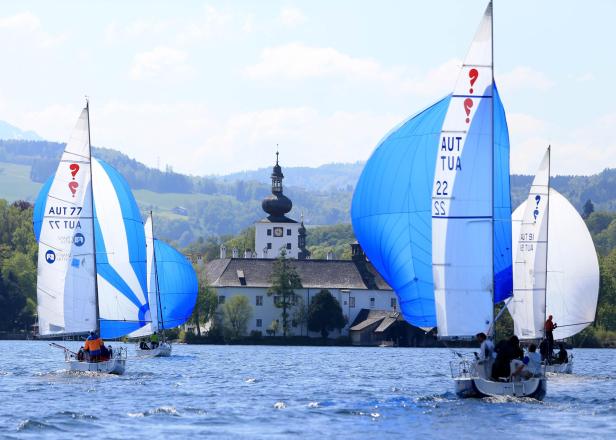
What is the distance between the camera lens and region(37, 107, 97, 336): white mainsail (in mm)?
46719

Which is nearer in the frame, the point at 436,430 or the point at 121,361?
the point at 436,430

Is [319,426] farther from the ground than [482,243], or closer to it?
closer to it

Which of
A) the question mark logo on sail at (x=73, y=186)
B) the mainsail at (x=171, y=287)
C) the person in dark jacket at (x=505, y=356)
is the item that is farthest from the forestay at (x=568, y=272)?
the mainsail at (x=171, y=287)

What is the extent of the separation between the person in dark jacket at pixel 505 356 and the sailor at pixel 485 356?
12 centimetres

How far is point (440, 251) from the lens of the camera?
36250 millimetres

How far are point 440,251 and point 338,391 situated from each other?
29.1ft

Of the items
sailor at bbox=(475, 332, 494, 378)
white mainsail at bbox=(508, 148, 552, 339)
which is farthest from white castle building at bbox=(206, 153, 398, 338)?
sailor at bbox=(475, 332, 494, 378)

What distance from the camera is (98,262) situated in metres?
50.6

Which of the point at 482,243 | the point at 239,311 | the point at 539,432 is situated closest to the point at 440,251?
the point at 482,243

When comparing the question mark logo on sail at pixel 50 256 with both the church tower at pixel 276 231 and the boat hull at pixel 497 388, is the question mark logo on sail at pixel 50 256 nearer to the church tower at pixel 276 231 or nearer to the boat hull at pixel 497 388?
the boat hull at pixel 497 388

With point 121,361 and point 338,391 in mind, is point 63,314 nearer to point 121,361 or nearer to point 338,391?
point 121,361

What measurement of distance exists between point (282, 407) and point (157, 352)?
34.3 m

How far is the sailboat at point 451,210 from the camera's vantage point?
118 ft

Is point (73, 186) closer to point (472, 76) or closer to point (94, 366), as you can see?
point (94, 366)
